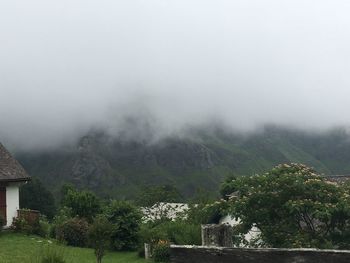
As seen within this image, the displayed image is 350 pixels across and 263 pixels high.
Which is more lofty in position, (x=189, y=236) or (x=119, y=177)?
(x=119, y=177)

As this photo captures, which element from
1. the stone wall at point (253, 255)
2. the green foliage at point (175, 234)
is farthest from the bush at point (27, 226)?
the stone wall at point (253, 255)

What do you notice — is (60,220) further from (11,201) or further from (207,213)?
(207,213)

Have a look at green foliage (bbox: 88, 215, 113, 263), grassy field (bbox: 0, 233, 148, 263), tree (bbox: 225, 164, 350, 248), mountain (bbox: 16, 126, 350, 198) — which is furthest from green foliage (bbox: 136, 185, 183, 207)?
mountain (bbox: 16, 126, 350, 198)

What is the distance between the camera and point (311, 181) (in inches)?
703

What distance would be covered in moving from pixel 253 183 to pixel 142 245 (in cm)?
1080

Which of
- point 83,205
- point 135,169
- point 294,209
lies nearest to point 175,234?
point 83,205

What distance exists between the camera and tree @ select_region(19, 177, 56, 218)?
7531 cm

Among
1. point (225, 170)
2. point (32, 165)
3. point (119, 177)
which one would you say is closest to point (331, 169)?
point (225, 170)

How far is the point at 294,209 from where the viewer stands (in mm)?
16906

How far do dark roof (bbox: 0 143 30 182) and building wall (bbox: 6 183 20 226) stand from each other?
59 centimetres

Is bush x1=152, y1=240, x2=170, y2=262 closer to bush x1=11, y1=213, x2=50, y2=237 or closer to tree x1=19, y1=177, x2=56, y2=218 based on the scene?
bush x1=11, y1=213, x2=50, y2=237

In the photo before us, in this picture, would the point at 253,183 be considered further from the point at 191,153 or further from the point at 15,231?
the point at 191,153

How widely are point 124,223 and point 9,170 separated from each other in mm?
7547

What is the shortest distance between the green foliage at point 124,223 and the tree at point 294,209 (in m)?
11.1
